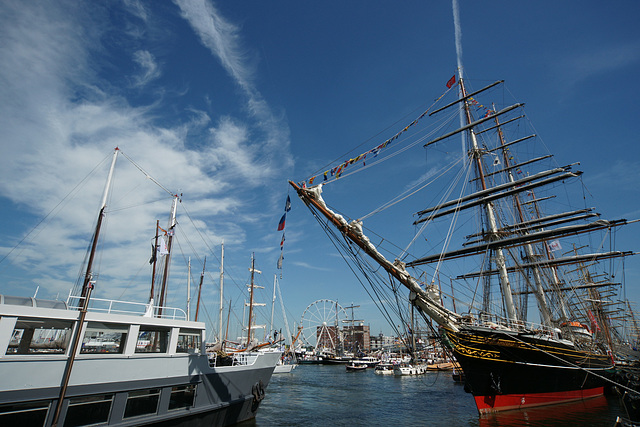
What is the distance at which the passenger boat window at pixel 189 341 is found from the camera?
15259 millimetres

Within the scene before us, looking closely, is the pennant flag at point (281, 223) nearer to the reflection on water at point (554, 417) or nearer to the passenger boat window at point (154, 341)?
the passenger boat window at point (154, 341)

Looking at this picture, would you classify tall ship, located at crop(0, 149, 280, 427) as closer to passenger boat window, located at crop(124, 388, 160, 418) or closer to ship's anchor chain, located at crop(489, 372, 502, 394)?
passenger boat window, located at crop(124, 388, 160, 418)

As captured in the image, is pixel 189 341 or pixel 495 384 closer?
pixel 189 341

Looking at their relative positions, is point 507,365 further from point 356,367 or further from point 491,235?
point 356,367

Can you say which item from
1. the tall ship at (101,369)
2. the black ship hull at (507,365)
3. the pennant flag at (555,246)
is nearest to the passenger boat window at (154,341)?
the tall ship at (101,369)

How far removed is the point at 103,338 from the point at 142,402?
313 cm

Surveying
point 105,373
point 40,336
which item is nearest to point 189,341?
point 105,373

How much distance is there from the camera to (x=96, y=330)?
1246 cm

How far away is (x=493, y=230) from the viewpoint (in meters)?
28.5

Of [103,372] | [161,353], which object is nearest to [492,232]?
[161,353]

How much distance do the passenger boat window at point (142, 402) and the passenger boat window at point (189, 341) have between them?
2120 mm

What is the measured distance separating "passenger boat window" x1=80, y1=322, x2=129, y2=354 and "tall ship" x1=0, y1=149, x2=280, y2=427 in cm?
4

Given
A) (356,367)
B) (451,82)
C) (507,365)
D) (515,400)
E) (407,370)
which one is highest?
(451,82)

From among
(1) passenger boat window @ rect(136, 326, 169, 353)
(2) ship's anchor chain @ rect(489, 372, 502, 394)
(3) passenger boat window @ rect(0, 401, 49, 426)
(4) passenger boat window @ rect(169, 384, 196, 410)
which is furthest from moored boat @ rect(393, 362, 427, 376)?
(3) passenger boat window @ rect(0, 401, 49, 426)
